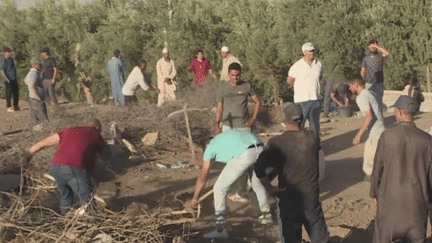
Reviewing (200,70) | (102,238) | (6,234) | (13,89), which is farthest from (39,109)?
(102,238)

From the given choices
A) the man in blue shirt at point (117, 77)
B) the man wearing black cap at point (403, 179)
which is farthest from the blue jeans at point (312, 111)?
the man in blue shirt at point (117, 77)

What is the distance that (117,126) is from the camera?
11.7 meters

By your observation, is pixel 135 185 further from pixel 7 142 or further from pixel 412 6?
pixel 412 6

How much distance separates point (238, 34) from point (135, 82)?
6929mm

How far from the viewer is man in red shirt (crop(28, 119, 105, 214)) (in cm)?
639

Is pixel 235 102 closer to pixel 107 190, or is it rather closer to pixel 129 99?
pixel 107 190

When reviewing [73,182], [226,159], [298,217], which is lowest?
[298,217]

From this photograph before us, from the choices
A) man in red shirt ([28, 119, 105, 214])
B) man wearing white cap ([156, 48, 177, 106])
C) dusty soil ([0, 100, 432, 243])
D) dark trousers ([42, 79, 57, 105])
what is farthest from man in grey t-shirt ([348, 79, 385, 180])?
dark trousers ([42, 79, 57, 105])

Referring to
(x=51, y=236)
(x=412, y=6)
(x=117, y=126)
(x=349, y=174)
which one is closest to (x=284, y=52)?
(x=412, y=6)

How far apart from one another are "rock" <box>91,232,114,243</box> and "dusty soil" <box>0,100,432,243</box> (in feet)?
1.23

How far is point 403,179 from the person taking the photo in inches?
201

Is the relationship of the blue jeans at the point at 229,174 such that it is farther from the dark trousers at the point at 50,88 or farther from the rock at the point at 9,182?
the dark trousers at the point at 50,88

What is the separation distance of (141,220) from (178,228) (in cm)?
89

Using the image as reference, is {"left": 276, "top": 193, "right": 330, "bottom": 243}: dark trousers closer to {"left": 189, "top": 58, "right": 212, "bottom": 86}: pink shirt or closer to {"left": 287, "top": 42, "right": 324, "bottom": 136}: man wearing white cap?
{"left": 287, "top": 42, "right": 324, "bottom": 136}: man wearing white cap
